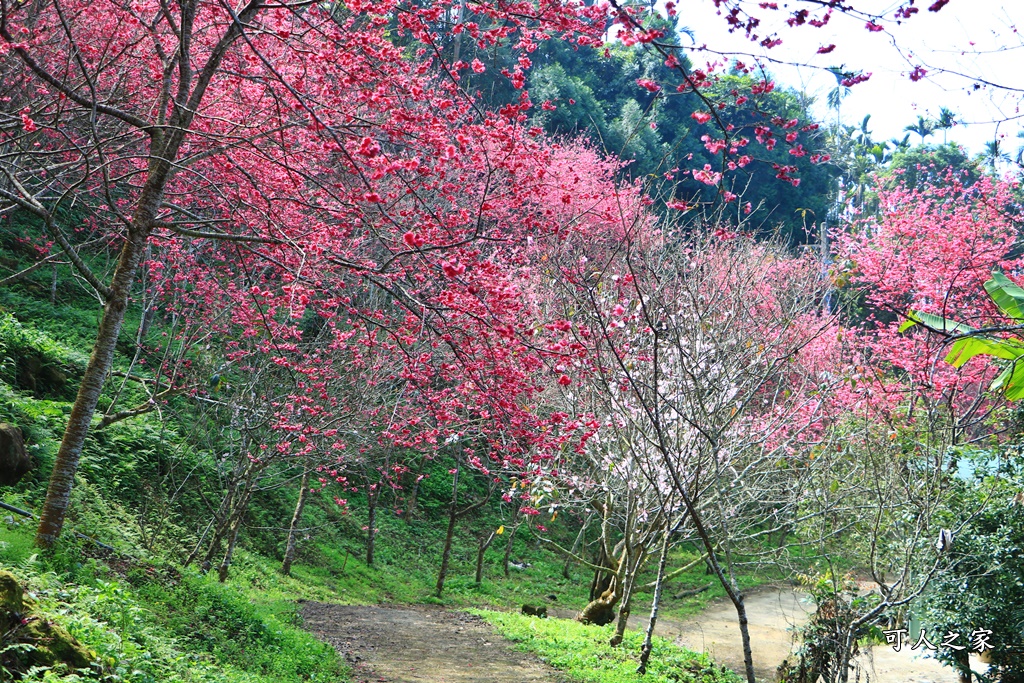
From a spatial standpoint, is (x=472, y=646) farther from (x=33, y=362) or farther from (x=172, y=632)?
(x=33, y=362)

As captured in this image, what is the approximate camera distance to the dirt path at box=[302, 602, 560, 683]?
28.5 ft

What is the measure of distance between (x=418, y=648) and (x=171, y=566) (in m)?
3.45

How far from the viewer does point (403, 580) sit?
16.5 meters

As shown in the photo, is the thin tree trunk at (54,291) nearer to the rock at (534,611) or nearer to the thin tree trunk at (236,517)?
the thin tree trunk at (236,517)

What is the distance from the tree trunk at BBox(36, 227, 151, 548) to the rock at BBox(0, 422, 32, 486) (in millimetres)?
1737

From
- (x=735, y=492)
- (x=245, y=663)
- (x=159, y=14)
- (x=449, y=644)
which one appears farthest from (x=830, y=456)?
(x=159, y=14)

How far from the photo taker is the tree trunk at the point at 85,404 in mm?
6293

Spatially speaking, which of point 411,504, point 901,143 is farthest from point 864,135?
point 411,504

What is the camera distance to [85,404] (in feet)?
21.0

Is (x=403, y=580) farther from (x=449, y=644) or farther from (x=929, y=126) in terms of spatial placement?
(x=929, y=126)

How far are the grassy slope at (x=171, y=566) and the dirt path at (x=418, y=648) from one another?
1.56 feet

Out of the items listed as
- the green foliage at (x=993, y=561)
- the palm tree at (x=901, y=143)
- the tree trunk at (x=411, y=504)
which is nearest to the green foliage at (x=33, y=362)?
the tree trunk at (x=411, y=504)

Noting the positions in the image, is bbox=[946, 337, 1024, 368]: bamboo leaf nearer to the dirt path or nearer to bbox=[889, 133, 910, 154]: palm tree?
the dirt path

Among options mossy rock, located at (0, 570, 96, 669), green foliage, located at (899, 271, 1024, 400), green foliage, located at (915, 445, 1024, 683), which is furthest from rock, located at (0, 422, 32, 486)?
green foliage, located at (915, 445, 1024, 683)
